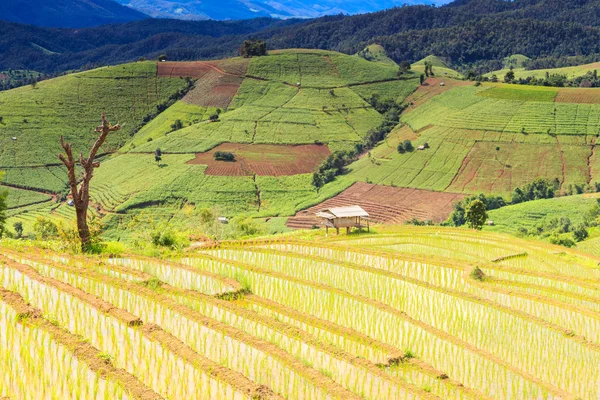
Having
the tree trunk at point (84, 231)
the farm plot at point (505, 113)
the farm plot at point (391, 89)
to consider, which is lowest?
the tree trunk at point (84, 231)

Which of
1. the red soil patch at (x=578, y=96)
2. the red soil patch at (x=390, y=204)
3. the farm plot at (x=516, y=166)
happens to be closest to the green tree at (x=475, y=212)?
the red soil patch at (x=390, y=204)

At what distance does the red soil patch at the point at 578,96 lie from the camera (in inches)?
5674

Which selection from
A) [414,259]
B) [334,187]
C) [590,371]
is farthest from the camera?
[334,187]

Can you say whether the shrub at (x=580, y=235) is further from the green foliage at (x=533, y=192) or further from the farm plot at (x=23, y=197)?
the farm plot at (x=23, y=197)

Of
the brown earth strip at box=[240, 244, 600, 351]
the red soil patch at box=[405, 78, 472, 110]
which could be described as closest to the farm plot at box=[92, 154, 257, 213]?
the red soil patch at box=[405, 78, 472, 110]

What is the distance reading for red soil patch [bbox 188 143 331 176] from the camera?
132750 mm

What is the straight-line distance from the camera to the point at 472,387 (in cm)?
1642

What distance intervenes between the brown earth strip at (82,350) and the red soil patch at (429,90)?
159m

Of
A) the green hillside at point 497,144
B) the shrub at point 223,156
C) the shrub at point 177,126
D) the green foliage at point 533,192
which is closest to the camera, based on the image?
the green foliage at point 533,192

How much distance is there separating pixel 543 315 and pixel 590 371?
5.38 meters

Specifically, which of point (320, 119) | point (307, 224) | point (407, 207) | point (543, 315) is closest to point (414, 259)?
point (543, 315)

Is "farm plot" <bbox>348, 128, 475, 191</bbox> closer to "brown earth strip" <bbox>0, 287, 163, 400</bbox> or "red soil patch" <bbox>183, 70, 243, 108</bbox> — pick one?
"red soil patch" <bbox>183, 70, 243, 108</bbox>

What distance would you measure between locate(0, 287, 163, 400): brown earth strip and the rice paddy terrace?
0.05 metres

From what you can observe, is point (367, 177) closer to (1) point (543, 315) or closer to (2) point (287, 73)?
(2) point (287, 73)
